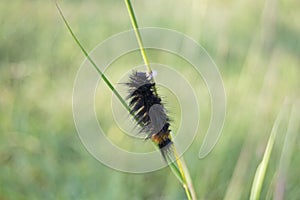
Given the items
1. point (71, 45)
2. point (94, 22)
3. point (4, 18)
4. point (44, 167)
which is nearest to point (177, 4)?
point (94, 22)

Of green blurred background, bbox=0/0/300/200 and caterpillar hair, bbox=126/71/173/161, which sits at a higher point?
green blurred background, bbox=0/0/300/200

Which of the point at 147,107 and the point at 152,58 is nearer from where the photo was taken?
the point at 147,107

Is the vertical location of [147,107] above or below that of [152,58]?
below

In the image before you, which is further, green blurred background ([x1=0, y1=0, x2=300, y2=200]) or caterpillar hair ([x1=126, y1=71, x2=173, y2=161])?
green blurred background ([x1=0, y1=0, x2=300, y2=200])

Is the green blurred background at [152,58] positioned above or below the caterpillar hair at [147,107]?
above

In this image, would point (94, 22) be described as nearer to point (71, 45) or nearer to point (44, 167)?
point (71, 45)

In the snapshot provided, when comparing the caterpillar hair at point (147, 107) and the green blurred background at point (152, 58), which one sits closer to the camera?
the caterpillar hair at point (147, 107)
